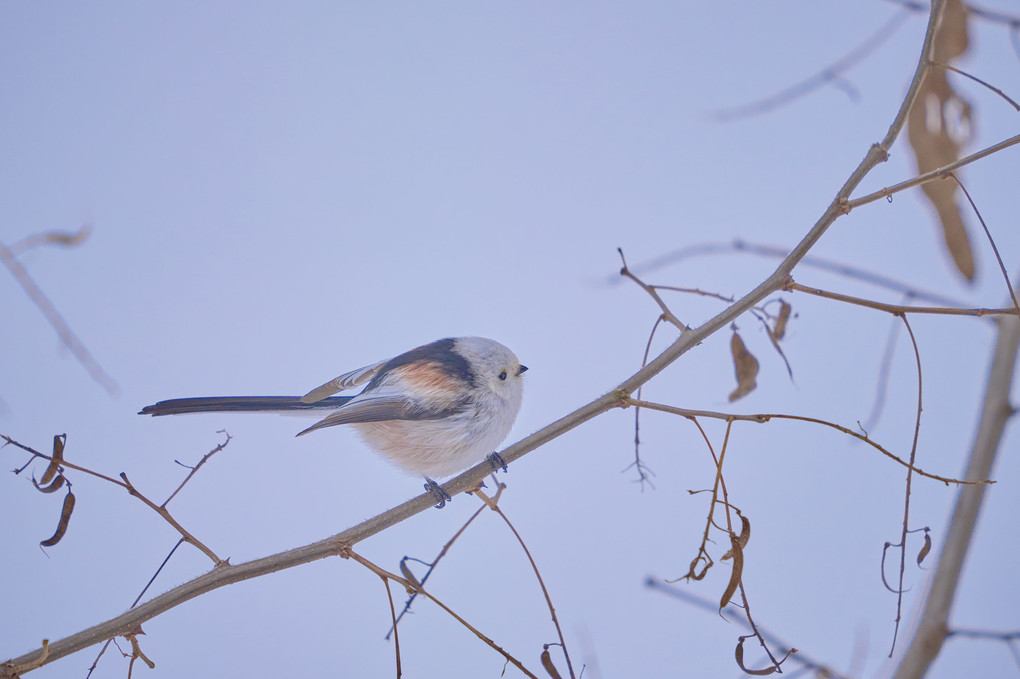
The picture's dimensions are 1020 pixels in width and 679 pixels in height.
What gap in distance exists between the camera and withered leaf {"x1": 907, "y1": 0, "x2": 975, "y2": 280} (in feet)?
3.08

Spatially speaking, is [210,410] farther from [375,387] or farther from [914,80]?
[914,80]

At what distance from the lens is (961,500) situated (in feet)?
2.78

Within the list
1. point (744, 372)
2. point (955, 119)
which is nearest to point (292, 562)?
point (744, 372)

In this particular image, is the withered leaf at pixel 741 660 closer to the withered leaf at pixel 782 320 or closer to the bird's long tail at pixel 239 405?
the withered leaf at pixel 782 320

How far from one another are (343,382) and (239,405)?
20cm

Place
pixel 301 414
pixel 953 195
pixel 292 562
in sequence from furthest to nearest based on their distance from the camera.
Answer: pixel 301 414
pixel 953 195
pixel 292 562

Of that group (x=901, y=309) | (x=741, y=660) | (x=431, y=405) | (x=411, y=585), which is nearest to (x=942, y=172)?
(x=901, y=309)

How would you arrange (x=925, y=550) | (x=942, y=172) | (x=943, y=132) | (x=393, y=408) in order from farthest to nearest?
(x=393, y=408), (x=943, y=132), (x=925, y=550), (x=942, y=172)

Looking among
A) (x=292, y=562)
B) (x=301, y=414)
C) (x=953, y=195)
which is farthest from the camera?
(x=301, y=414)

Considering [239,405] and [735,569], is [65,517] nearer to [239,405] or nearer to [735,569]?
[239,405]

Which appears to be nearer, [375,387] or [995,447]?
[995,447]

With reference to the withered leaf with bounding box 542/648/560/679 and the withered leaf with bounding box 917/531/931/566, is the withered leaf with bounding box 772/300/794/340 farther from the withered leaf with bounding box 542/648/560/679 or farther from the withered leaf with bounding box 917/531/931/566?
the withered leaf with bounding box 542/648/560/679

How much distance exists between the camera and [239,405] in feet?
3.45

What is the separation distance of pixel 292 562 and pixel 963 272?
2.98 ft
